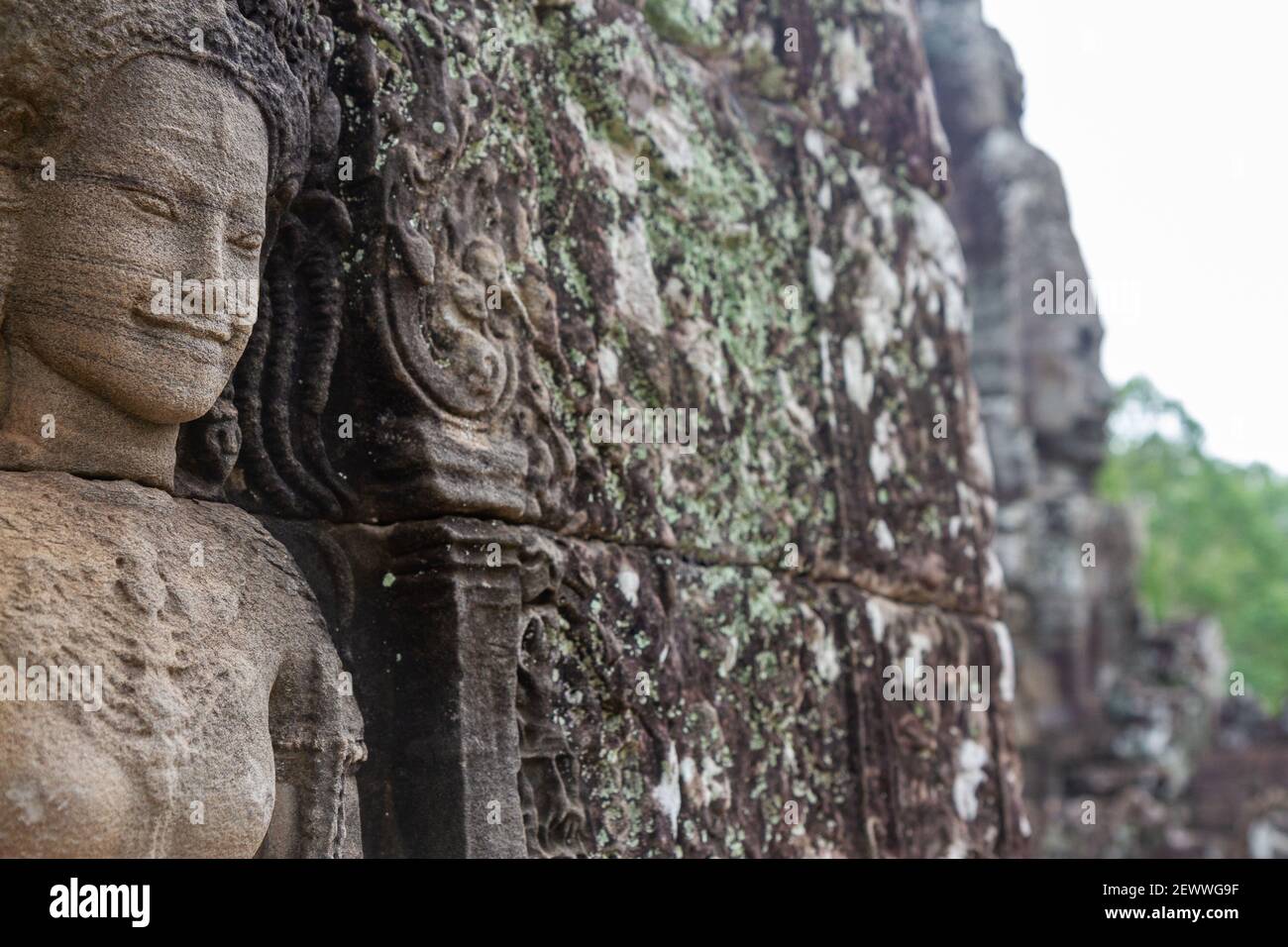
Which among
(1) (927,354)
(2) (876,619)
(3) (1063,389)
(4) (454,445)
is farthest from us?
(3) (1063,389)

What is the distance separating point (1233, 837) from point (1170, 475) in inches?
851

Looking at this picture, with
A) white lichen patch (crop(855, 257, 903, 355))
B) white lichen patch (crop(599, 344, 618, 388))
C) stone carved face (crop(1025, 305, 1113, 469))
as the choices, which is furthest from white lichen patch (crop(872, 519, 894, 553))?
stone carved face (crop(1025, 305, 1113, 469))

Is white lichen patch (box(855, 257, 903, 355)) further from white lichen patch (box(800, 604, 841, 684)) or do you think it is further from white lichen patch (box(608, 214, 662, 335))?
white lichen patch (box(608, 214, 662, 335))

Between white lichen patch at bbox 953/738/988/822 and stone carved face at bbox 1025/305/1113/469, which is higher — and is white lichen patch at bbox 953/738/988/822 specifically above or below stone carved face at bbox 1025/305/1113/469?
below

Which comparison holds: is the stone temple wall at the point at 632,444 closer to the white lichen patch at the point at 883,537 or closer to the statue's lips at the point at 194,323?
the white lichen patch at the point at 883,537

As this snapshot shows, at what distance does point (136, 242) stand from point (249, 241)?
0.18 meters

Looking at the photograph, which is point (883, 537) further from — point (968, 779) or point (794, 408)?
point (968, 779)

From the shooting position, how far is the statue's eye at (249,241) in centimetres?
205

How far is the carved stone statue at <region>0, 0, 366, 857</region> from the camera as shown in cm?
179

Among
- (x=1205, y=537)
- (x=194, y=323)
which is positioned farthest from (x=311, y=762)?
(x=1205, y=537)

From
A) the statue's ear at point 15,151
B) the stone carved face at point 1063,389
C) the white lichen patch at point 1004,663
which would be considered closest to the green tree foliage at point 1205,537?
the stone carved face at point 1063,389

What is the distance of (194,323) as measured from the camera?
6.41ft

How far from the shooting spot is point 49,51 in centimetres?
187
